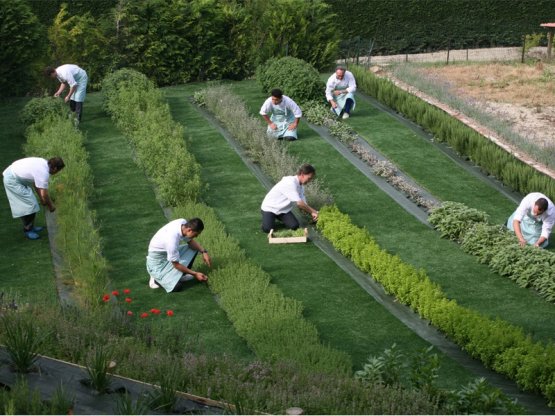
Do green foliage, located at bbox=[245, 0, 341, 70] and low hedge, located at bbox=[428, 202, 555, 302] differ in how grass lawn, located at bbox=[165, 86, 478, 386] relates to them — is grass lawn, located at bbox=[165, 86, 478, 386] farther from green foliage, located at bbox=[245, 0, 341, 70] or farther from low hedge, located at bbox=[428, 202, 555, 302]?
green foliage, located at bbox=[245, 0, 341, 70]

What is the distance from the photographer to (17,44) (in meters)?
20.0

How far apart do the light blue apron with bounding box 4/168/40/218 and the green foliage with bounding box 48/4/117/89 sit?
9441mm

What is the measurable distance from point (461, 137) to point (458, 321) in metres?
7.32

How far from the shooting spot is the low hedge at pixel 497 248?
1149 centimetres

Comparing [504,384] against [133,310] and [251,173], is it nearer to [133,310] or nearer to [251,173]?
[133,310]

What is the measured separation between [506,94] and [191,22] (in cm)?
703

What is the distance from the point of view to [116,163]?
16.5 metres

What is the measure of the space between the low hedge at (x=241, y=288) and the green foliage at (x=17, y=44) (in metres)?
4.13

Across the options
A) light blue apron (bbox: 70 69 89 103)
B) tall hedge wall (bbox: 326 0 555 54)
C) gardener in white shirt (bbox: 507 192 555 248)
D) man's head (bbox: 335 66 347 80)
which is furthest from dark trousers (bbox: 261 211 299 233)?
tall hedge wall (bbox: 326 0 555 54)

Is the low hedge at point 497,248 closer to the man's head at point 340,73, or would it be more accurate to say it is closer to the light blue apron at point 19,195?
the light blue apron at point 19,195

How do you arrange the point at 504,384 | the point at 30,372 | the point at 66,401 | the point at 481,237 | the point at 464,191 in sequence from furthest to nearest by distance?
the point at 464,191, the point at 481,237, the point at 504,384, the point at 30,372, the point at 66,401

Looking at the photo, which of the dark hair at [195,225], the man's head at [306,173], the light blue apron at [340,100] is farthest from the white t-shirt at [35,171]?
the light blue apron at [340,100]

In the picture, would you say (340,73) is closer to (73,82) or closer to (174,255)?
(73,82)

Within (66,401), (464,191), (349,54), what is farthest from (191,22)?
(66,401)
